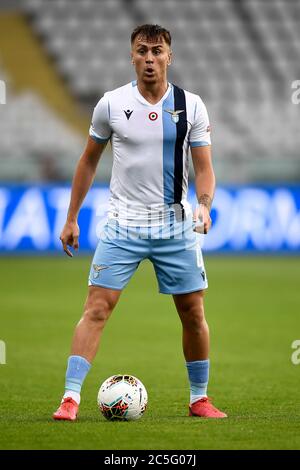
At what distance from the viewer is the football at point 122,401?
19.5ft

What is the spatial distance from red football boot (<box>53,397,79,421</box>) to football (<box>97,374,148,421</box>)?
17cm

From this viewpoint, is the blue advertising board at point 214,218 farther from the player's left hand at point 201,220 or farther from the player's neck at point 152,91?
the player's left hand at point 201,220

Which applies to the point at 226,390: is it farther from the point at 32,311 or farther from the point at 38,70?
the point at 38,70

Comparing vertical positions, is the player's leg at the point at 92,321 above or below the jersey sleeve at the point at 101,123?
below

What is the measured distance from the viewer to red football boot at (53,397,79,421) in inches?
231

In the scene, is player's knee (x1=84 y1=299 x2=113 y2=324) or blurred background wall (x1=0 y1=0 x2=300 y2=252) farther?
blurred background wall (x1=0 y1=0 x2=300 y2=252)

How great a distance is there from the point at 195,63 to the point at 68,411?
60.0ft

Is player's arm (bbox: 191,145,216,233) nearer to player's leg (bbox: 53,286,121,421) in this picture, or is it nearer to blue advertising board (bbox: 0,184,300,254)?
player's leg (bbox: 53,286,121,421)

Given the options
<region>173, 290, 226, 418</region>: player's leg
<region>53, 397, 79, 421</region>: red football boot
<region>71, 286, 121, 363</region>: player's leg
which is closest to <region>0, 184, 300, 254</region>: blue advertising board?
<region>173, 290, 226, 418</region>: player's leg

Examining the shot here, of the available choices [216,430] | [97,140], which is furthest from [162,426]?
[97,140]

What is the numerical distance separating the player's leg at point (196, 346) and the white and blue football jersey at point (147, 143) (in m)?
0.51

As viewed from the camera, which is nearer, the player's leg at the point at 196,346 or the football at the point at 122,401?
the football at the point at 122,401

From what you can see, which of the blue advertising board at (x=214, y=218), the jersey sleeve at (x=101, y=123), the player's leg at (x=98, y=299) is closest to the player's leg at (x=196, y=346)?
the player's leg at (x=98, y=299)
